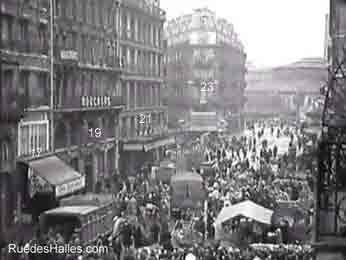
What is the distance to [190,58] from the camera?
73188mm

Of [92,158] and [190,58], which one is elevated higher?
[190,58]

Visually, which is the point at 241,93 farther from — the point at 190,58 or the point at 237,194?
the point at 237,194

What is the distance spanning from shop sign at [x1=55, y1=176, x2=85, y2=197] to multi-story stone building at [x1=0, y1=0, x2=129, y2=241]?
1.4 inches

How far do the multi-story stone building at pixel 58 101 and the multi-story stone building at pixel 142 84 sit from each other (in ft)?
4.83

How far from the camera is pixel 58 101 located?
29922 millimetres

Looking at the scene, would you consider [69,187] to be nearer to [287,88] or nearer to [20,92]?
[20,92]

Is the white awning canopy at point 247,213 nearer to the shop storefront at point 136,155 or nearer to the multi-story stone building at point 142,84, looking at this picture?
the shop storefront at point 136,155

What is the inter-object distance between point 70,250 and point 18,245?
206cm

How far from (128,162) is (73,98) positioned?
840cm

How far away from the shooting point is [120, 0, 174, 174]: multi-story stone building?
4000cm

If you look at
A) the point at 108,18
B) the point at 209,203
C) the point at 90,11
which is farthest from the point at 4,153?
the point at 108,18

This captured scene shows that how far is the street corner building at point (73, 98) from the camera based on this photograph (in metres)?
23.7

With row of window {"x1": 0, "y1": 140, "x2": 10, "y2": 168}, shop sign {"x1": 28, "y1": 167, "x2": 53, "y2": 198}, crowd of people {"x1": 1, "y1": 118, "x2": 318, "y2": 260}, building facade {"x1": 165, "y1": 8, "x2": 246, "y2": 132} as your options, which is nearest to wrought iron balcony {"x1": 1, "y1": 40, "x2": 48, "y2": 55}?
row of window {"x1": 0, "y1": 140, "x2": 10, "y2": 168}

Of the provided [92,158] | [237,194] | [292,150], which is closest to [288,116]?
[292,150]
